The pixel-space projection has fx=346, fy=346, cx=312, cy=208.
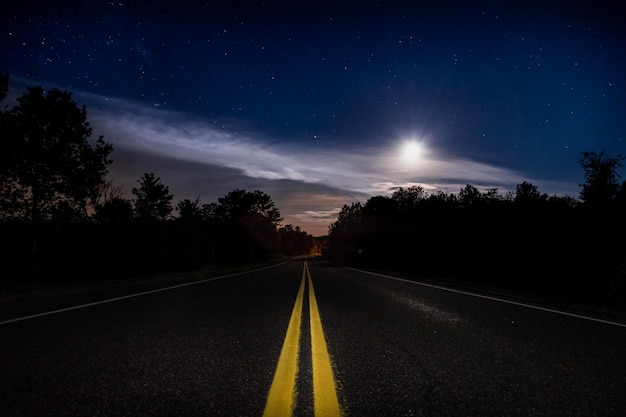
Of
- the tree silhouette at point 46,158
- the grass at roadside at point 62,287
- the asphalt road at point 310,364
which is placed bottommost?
the grass at roadside at point 62,287

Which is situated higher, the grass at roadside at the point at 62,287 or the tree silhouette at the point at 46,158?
the tree silhouette at the point at 46,158

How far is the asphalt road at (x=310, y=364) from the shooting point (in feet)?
7.48

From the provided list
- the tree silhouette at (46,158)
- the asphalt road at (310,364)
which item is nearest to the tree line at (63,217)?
the tree silhouette at (46,158)

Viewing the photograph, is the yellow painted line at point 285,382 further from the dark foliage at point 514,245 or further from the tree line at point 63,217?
the tree line at point 63,217

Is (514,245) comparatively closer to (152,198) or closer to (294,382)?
(294,382)

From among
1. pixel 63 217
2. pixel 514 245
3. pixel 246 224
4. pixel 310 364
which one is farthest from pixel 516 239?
pixel 246 224

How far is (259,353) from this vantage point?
347cm

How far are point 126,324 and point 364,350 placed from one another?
11.1 ft

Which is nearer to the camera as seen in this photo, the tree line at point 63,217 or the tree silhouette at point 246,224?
the tree line at point 63,217

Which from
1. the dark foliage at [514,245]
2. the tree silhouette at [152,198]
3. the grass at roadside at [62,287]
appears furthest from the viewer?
the tree silhouette at [152,198]

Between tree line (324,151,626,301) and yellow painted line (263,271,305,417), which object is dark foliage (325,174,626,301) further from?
yellow painted line (263,271,305,417)

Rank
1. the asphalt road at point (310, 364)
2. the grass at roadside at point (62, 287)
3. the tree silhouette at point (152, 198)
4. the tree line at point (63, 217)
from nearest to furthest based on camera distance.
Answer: the asphalt road at point (310, 364), the grass at roadside at point (62, 287), the tree line at point (63, 217), the tree silhouette at point (152, 198)

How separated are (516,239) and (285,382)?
2025 centimetres

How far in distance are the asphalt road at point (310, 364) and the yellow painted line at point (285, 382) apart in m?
0.04
